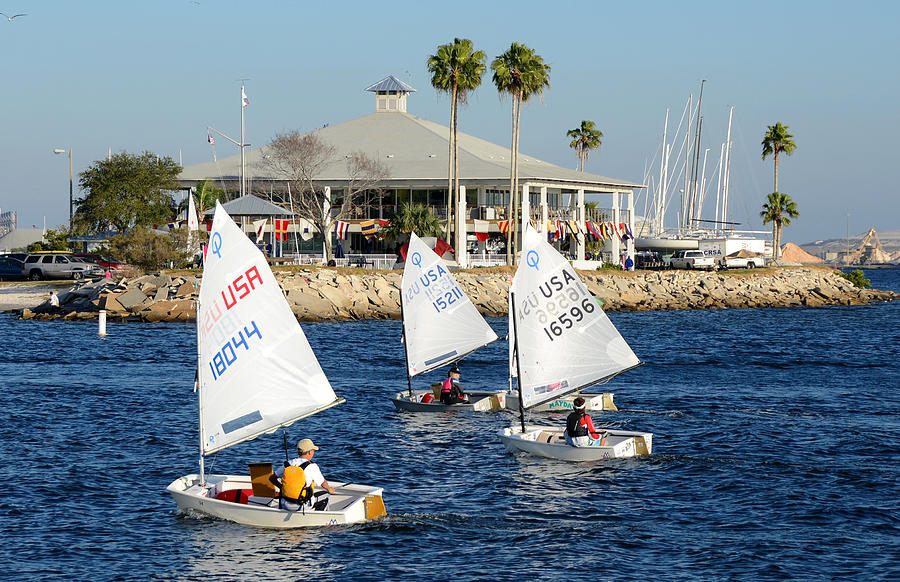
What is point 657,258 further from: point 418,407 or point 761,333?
point 418,407

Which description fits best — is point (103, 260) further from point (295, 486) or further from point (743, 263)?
point (295, 486)

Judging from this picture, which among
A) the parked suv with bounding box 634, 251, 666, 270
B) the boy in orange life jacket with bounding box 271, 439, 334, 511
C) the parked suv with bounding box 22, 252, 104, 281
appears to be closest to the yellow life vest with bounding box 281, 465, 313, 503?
the boy in orange life jacket with bounding box 271, 439, 334, 511

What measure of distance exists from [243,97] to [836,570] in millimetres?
65732

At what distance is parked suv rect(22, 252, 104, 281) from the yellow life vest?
62.6 meters

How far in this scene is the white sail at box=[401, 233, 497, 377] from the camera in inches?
1426

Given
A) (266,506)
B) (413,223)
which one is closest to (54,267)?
(413,223)

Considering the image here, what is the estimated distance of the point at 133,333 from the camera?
59.0 meters

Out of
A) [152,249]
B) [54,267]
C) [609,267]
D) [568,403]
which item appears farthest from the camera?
[609,267]

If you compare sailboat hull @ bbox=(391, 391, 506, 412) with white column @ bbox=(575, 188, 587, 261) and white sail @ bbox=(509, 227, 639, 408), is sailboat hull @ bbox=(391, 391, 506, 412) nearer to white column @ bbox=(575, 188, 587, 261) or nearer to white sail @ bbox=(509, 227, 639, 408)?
white sail @ bbox=(509, 227, 639, 408)

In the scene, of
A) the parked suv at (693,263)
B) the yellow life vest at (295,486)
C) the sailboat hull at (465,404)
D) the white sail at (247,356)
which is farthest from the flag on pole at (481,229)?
the yellow life vest at (295,486)

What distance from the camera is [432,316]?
119ft

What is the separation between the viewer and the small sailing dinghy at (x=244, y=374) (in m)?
20.8

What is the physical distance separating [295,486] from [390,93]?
100946 mm

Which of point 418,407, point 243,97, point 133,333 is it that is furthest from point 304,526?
point 243,97
